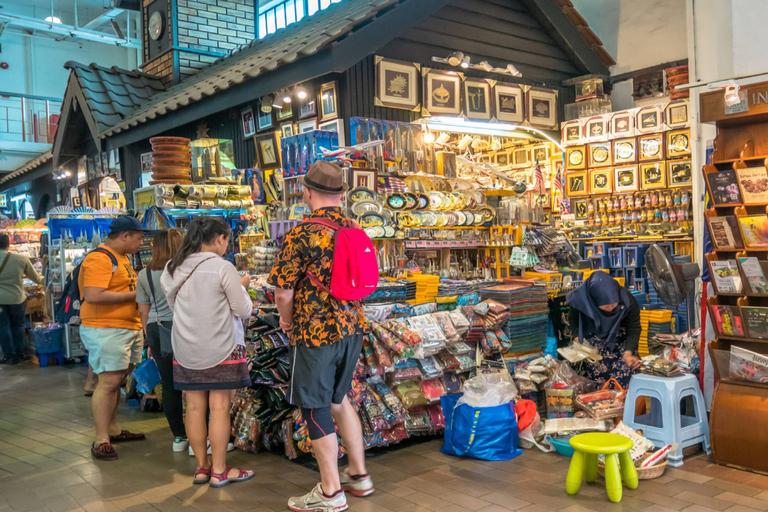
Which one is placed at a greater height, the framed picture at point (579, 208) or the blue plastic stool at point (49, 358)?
the framed picture at point (579, 208)

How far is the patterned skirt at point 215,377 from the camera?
395 centimetres

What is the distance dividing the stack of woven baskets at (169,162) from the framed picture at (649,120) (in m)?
6.06

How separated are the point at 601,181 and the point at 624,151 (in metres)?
0.53

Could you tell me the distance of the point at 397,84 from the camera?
8078mm

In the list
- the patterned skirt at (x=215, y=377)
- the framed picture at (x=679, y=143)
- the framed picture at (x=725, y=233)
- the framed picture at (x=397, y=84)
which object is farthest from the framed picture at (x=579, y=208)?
the patterned skirt at (x=215, y=377)

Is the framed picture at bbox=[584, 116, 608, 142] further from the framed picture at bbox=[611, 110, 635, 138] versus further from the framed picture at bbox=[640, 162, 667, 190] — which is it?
the framed picture at bbox=[640, 162, 667, 190]

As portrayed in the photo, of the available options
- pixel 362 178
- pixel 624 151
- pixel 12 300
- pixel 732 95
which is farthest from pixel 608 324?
pixel 12 300

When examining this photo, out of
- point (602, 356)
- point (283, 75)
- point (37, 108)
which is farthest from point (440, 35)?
point (37, 108)

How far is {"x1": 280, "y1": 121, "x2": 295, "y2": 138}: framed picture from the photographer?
852 cm

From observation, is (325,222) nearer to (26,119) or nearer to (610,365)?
(610,365)

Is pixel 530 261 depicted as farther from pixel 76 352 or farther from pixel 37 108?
pixel 37 108

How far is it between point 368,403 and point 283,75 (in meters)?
4.38

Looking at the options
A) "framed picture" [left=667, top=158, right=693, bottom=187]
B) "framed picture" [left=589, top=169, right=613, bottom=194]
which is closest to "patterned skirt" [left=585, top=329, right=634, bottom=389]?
"framed picture" [left=667, top=158, right=693, bottom=187]

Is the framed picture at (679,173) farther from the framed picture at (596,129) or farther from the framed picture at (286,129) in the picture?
the framed picture at (286,129)
